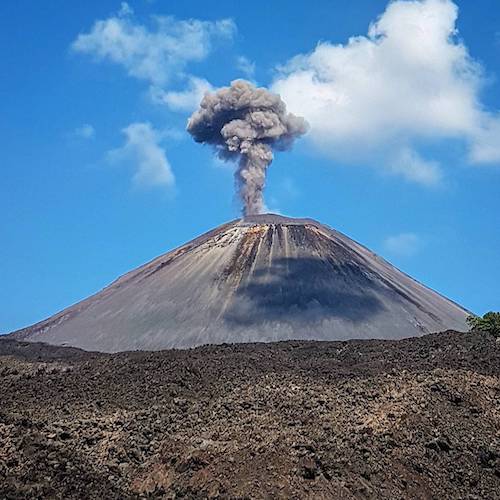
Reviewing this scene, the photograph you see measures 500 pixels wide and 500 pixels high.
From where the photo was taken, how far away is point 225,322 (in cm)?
5512

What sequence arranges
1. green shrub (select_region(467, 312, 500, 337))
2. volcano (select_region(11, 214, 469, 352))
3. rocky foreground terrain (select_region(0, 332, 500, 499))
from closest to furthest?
rocky foreground terrain (select_region(0, 332, 500, 499)) < green shrub (select_region(467, 312, 500, 337)) < volcano (select_region(11, 214, 469, 352))

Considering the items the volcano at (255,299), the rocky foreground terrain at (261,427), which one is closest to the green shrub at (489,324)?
the rocky foreground terrain at (261,427)

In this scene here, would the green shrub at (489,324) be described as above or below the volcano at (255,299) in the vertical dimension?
below

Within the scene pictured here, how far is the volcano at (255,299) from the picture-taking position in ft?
179

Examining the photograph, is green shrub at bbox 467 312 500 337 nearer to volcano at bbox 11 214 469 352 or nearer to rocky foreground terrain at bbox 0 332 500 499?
rocky foreground terrain at bbox 0 332 500 499

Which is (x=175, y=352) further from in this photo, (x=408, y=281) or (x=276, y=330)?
(x=408, y=281)

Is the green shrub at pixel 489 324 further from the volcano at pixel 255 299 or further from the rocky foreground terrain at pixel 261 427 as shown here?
the volcano at pixel 255 299

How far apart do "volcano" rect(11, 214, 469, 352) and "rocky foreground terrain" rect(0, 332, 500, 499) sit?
18.2 m

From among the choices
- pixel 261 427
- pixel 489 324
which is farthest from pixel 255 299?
pixel 261 427

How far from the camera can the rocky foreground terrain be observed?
71.8ft

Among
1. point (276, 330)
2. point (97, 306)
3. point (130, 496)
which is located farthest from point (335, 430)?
point (97, 306)

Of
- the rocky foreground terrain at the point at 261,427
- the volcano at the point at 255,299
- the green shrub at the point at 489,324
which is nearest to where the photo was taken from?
the rocky foreground terrain at the point at 261,427

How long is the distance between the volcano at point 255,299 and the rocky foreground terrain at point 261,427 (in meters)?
18.2

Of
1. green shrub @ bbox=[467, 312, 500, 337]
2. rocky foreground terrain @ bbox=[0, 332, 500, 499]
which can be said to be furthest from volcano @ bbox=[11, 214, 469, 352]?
rocky foreground terrain @ bbox=[0, 332, 500, 499]
